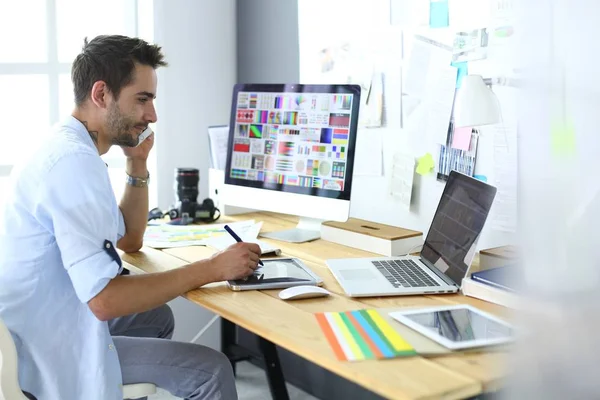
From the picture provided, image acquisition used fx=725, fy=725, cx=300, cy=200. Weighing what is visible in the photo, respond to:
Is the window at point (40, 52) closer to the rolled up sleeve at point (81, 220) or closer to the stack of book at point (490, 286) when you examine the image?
the rolled up sleeve at point (81, 220)

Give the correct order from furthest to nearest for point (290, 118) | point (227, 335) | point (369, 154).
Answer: point (227, 335), point (369, 154), point (290, 118)

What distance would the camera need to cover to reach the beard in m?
1.80

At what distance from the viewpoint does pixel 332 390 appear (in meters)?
2.80

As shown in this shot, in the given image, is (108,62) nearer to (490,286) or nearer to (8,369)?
(8,369)

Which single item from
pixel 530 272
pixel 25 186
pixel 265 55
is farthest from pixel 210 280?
pixel 265 55

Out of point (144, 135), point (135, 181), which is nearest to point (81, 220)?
point (144, 135)

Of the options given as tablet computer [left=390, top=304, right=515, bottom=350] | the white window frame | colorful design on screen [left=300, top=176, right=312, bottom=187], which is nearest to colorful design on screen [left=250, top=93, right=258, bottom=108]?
colorful design on screen [left=300, top=176, right=312, bottom=187]

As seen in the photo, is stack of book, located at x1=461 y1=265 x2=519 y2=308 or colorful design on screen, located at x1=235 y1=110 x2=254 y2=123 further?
colorful design on screen, located at x1=235 y1=110 x2=254 y2=123

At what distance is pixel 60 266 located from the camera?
5.50 feet

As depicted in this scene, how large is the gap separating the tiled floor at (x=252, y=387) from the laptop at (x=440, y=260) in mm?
1136

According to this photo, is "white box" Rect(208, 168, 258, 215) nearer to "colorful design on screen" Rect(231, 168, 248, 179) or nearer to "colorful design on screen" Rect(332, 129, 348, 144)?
"colorful design on screen" Rect(231, 168, 248, 179)

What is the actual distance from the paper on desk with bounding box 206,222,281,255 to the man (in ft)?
A: 1.01

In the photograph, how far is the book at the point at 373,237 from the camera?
207 cm

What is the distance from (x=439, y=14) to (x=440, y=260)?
2.68 ft
